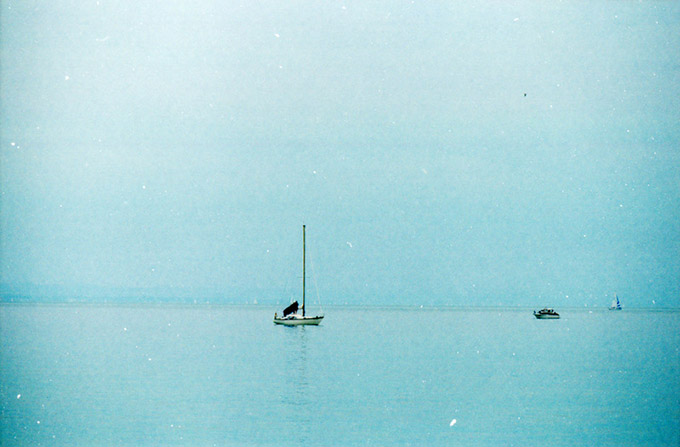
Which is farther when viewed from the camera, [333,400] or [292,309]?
[292,309]

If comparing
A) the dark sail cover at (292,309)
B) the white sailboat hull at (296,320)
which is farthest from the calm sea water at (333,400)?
the white sailboat hull at (296,320)

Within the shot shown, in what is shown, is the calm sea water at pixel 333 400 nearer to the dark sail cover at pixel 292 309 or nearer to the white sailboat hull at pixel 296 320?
the dark sail cover at pixel 292 309

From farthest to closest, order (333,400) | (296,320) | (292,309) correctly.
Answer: (296,320) → (292,309) → (333,400)

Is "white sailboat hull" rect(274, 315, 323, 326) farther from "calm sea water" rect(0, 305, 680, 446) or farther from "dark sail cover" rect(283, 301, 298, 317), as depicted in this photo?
"calm sea water" rect(0, 305, 680, 446)

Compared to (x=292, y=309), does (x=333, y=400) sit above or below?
below

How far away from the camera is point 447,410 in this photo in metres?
23.5

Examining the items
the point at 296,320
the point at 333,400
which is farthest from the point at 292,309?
the point at 333,400

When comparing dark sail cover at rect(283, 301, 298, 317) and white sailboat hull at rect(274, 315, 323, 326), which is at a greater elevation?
dark sail cover at rect(283, 301, 298, 317)

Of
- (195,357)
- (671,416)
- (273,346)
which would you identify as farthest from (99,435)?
(273,346)

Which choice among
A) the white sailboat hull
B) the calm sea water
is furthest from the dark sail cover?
the calm sea water

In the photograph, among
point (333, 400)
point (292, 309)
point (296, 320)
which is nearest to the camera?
point (333, 400)

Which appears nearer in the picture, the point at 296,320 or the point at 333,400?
the point at 333,400

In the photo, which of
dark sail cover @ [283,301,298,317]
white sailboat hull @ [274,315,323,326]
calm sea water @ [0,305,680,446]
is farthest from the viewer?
white sailboat hull @ [274,315,323,326]

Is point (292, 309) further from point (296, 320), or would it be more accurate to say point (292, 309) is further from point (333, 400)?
point (333, 400)
